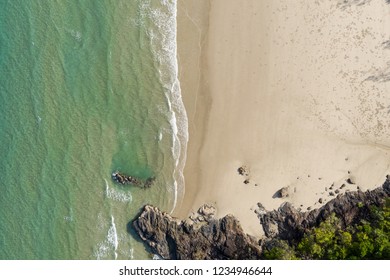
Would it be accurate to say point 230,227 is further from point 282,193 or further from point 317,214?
point 317,214

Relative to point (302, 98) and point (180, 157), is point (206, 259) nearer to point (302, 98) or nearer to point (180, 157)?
point (180, 157)

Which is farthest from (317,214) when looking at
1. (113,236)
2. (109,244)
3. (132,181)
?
(109,244)

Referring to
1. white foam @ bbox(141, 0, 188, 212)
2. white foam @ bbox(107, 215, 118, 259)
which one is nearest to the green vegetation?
white foam @ bbox(141, 0, 188, 212)

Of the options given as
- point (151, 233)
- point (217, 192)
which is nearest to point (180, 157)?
point (217, 192)

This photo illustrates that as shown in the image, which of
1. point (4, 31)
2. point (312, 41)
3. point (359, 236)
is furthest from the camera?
point (4, 31)

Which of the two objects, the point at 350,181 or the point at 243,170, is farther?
the point at 243,170

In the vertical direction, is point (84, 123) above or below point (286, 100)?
below
